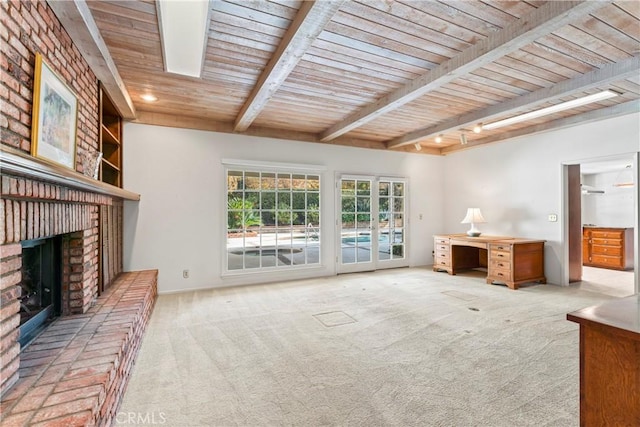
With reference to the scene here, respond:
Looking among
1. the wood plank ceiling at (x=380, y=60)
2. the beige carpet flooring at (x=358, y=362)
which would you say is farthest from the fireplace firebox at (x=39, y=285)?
the wood plank ceiling at (x=380, y=60)

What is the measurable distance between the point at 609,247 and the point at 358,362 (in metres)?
6.71

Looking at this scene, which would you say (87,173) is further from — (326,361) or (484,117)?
(484,117)

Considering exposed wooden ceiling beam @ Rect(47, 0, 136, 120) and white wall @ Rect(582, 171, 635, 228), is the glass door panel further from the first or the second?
white wall @ Rect(582, 171, 635, 228)

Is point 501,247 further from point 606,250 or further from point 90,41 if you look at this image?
point 90,41

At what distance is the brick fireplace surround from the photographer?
136 centimetres

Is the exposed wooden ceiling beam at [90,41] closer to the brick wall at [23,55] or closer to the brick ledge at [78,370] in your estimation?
the brick wall at [23,55]

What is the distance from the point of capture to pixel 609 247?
6.08 m

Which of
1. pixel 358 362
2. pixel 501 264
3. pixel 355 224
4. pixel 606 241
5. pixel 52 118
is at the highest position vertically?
pixel 52 118

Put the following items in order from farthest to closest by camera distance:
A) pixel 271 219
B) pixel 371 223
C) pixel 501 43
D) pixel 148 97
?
pixel 371 223, pixel 271 219, pixel 148 97, pixel 501 43

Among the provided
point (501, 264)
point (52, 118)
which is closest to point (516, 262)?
point (501, 264)

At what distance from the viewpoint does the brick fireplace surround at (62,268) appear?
1361 millimetres

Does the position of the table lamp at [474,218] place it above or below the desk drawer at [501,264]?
above

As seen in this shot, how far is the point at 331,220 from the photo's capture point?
217 inches

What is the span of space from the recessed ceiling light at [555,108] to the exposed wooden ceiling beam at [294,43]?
11.7 feet
